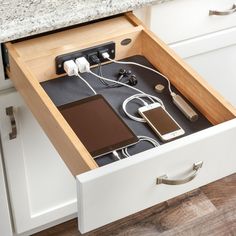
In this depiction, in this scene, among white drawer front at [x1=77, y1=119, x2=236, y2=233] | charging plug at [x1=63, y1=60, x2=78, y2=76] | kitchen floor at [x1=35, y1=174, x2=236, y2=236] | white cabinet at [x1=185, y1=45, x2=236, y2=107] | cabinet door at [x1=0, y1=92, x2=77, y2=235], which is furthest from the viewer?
kitchen floor at [x1=35, y1=174, x2=236, y2=236]

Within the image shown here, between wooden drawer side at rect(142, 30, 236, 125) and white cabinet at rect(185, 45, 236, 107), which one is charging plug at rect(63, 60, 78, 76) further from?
white cabinet at rect(185, 45, 236, 107)

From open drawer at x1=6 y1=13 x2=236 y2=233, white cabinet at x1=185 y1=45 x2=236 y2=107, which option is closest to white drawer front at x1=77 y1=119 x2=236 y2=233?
open drawer at x1=6 y1=13 x2=236 y2=233

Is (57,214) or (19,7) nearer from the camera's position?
(19,7)

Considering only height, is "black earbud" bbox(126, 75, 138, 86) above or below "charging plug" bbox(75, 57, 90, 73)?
below

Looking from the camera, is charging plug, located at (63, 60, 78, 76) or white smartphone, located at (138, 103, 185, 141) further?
charging plug, located at (63, 60, 78, 76)

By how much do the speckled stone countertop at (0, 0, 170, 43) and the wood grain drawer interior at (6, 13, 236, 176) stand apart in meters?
0.04

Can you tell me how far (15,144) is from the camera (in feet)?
4.11

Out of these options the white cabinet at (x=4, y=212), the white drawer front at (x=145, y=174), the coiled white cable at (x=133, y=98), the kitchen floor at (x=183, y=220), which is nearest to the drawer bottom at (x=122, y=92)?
the coiled white cable at (x=133, y=98)

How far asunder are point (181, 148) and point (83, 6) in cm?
45

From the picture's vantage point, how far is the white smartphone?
3.22ft

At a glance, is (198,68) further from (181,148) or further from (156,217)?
(181,148)

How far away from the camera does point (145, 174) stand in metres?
0.85

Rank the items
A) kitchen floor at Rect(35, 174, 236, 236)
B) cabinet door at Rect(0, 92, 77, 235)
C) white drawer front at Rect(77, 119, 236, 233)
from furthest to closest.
→ 1. kitchen floor at Rect(35, 174, 236, 236)
2. cabinet door at Rect(0, 92, 77, 235)
3. white drawer front at Rect(77, 119, 236, 233)

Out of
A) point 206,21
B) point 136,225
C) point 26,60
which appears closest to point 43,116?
point 26,60
